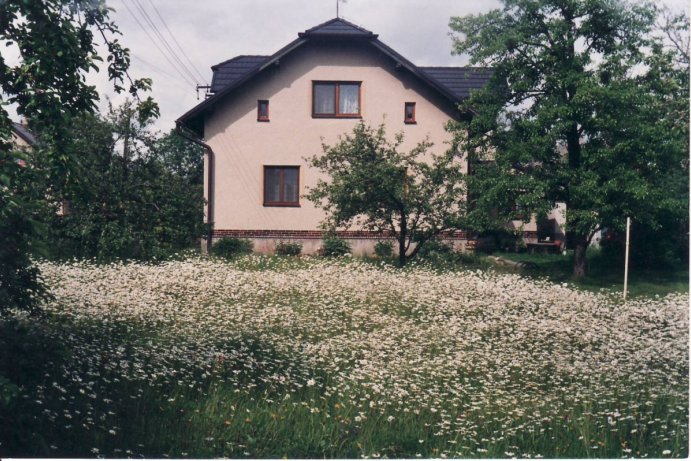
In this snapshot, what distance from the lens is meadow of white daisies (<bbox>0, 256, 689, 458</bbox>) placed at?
505 cm

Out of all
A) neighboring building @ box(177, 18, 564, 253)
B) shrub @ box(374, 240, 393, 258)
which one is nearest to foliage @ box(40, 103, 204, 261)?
neighboring building @ box(177, 18, 564, 253)

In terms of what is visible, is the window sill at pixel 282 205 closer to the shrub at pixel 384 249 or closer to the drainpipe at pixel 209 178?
the drainpipe at pixel 209 178

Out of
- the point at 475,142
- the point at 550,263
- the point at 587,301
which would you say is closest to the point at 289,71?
the point at 475,142

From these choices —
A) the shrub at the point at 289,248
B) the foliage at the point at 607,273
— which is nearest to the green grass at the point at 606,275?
the foliage at the point at 607,273

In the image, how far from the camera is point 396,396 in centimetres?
585


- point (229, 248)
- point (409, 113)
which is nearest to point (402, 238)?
point (229, 248)

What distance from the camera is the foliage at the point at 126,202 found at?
6.48m

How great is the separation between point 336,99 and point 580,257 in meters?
6.19

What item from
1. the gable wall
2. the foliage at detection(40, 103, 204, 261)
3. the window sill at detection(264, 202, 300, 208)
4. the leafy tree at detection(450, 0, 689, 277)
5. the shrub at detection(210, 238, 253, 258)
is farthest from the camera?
the gable wall

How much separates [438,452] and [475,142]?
24.5ft

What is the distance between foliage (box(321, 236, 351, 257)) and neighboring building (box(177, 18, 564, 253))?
0.33 meters

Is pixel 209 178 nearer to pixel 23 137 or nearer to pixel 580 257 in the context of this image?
pixel 23 137

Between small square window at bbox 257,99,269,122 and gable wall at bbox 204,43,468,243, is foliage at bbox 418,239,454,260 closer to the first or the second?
gable wall at bbox 204,43,468,243

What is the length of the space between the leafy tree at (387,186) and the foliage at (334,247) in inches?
15.2
